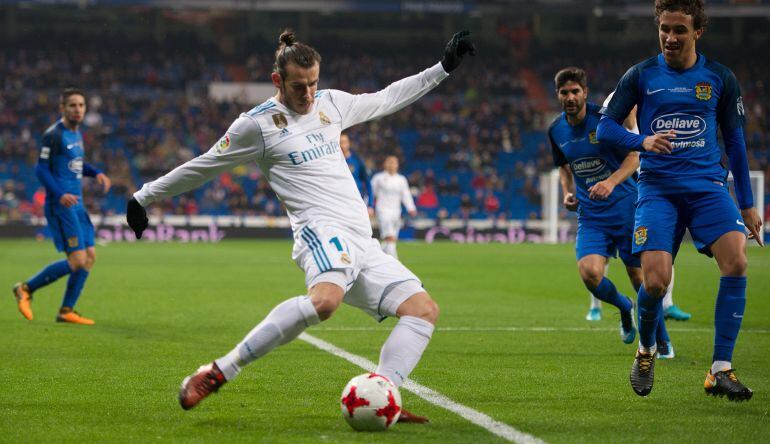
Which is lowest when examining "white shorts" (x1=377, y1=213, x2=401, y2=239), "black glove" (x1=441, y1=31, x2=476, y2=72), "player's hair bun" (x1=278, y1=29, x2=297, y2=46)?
"white shorts" (x1=377, y1=213, x2=401, y2=239)

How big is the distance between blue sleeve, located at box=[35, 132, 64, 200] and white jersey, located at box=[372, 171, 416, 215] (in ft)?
45.1

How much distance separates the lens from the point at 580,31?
2068 inches

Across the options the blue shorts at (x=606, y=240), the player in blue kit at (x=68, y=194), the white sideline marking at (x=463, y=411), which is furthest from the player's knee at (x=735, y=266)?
the player in blue kit at (x=68, y=194)

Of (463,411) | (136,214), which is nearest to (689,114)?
(463,411)

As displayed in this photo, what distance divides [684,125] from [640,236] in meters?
0.71

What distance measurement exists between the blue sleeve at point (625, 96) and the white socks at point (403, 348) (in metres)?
2.01

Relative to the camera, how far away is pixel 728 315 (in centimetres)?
632

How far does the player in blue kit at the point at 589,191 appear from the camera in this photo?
8703 mm

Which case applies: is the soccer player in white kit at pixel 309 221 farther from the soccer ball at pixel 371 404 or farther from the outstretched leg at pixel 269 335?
the soccer ball at pixel 371 404

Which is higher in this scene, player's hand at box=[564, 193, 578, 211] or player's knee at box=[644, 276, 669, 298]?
player's hand at box=[564, 193, 578, 211]

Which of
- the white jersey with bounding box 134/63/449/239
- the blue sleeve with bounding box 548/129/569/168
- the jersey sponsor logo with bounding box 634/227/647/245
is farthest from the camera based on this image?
the blue sleeve with bounding box 548/129/569/168

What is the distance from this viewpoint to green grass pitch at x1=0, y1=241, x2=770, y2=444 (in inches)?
208

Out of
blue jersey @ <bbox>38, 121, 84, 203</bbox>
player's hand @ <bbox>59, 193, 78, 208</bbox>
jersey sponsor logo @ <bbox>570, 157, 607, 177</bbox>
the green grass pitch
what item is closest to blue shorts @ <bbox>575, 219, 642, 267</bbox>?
jersey sponsor logo @ <bbox>570, 157, 607, 177</bbox>

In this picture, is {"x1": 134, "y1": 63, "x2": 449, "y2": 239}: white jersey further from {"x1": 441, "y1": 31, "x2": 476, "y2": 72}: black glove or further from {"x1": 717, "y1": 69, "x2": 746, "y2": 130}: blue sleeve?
{"x1": 717, "y1": 69, "x2": 746, "y2": 130}: blue sleeve
